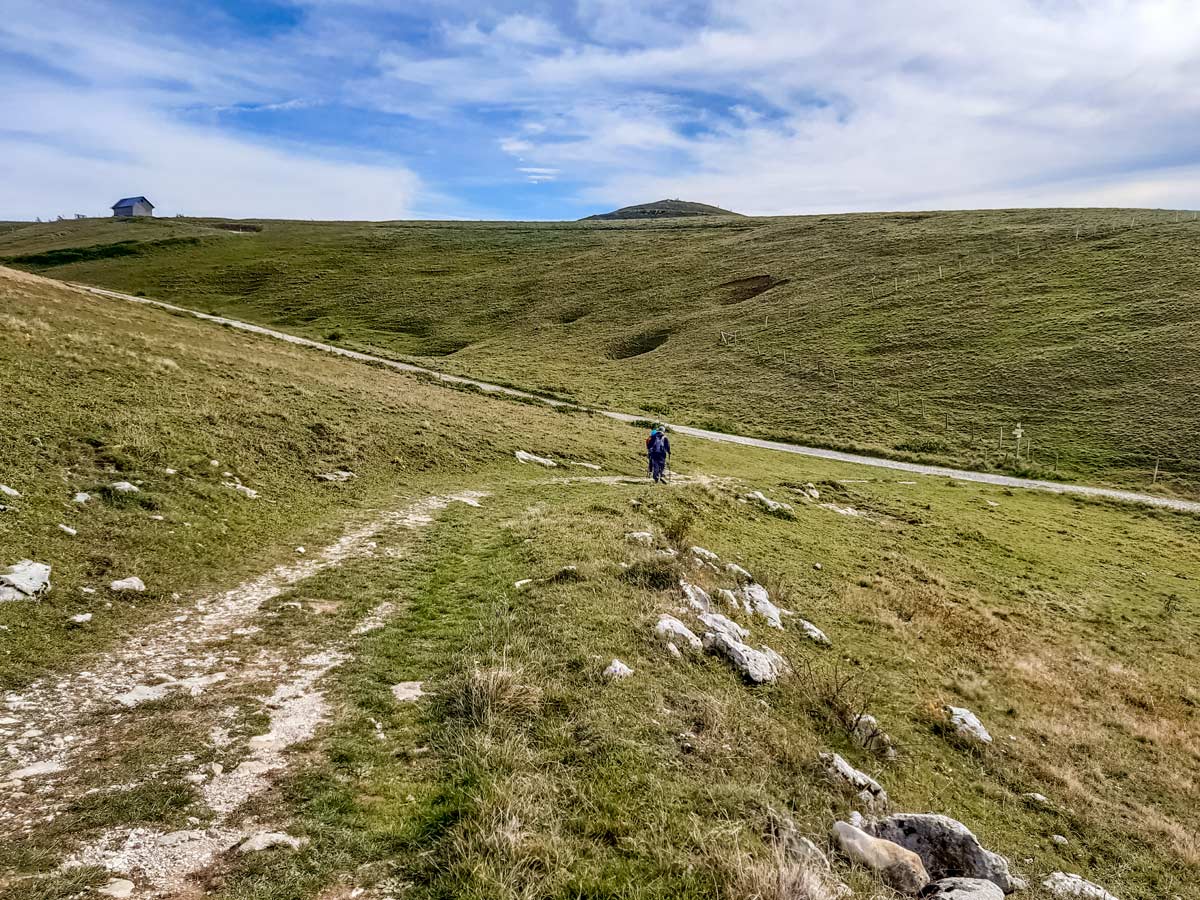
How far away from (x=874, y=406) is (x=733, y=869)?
5875cm

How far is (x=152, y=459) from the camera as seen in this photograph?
17125 mm

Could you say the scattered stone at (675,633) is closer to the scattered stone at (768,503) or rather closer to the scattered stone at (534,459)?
the scattered stone at (768,503)

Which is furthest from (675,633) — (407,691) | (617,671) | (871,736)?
(407,691)

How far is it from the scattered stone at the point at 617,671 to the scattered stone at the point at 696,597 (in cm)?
395

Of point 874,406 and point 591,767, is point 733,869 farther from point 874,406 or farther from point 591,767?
point 874,406

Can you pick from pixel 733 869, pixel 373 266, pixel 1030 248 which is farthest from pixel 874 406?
pixel 373 266

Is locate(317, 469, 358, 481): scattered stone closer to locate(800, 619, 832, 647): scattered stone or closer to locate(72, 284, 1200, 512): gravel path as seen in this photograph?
locate(800, 619, 832, 647): scattered stone

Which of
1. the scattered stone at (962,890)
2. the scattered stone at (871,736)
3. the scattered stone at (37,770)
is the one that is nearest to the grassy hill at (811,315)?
the scattered stone at (871,736)

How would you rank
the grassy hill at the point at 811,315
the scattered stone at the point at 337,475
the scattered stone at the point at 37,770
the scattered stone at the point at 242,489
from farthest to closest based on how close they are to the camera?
the grassy hill at the point at 811,315, the scattered stone at the point at 337,475, the scattered stone at the point at 242,489, the scattered stone at the point at 37,770

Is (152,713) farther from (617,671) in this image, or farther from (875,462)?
(875,462)

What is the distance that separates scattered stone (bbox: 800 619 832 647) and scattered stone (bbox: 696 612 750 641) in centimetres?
247

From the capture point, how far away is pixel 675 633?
11.5 meters

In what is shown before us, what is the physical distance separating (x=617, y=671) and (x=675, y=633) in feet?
7.46

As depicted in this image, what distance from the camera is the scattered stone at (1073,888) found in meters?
7.95
